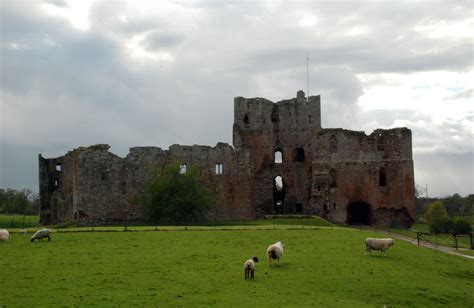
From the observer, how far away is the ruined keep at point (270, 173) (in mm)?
62094

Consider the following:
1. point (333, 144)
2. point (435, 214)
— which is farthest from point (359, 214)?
point (435, 214)

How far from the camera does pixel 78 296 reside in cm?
2323

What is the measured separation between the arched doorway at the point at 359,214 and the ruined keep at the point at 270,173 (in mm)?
124

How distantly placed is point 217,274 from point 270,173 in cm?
4683

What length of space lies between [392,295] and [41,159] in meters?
59.8

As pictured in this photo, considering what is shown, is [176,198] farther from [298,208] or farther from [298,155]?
[298,155]

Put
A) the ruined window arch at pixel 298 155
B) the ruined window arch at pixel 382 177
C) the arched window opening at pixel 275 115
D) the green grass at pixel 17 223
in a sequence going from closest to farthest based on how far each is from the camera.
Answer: the green grass at pixel 17 223
the ruined window arch at pixel 382 177
the ruined window arch at pixel 298 155
the arched window opening at pixel 275 115

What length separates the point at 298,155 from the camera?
74688 millimetres

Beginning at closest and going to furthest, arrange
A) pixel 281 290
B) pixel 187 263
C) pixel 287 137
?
pixel 281 290 < pixel 187 263 < pixel 287 137

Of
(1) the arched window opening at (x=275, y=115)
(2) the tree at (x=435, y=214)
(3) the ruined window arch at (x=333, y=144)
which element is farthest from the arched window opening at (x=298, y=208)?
(2) the tree at (x=435, y=214)

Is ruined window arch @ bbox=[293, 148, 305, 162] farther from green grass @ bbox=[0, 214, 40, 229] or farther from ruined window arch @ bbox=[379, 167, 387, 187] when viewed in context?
green grass @ bbox=[0, 214, 40, 229]

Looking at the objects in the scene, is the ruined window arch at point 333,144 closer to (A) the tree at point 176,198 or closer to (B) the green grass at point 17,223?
(A) the tree at point 176,198

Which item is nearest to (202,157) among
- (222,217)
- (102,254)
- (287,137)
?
(222,217)

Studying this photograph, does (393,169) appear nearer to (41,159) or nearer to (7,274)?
(41,159)
